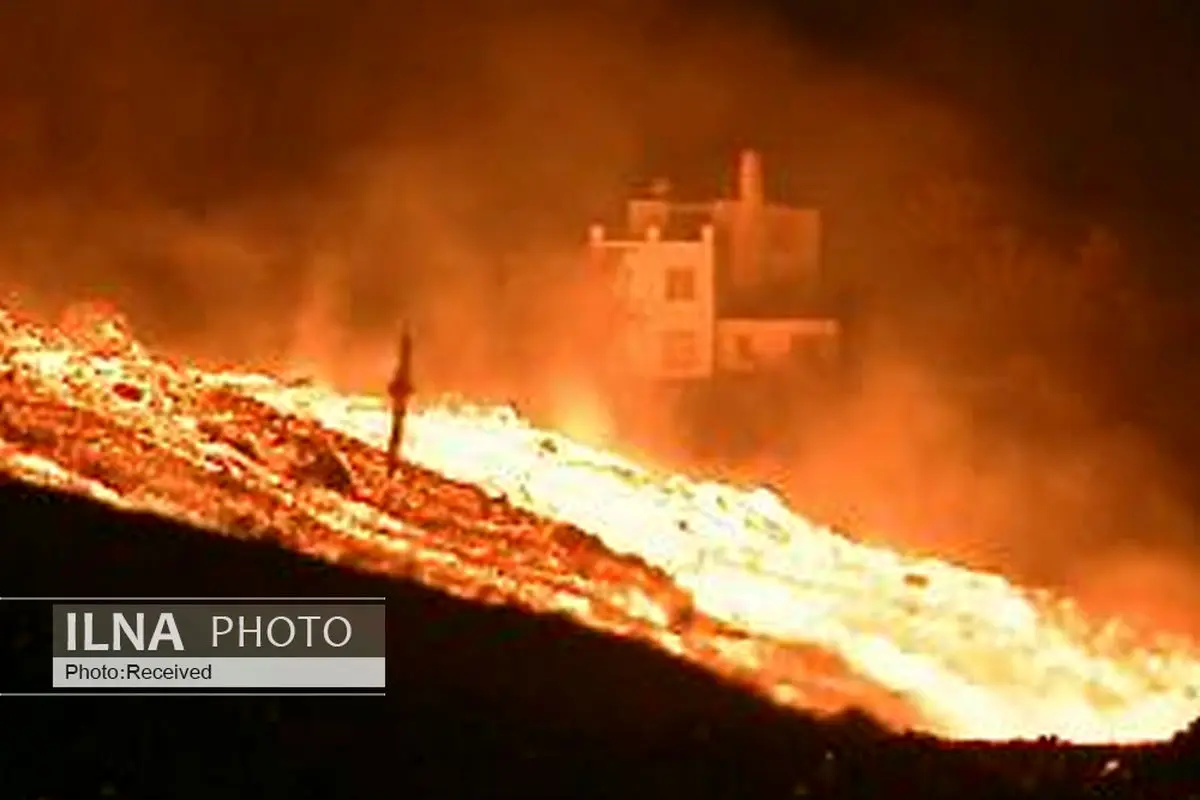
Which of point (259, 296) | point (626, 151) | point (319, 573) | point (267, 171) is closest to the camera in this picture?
point (319, 573)

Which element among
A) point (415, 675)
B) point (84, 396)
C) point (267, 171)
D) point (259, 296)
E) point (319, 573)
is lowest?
point (415, 675)

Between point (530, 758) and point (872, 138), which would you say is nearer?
point (530, 758)

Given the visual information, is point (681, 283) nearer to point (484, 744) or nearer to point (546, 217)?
point (546, 217)

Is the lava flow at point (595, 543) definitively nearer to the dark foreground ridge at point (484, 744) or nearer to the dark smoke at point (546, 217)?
the dark foreground ridge at point (484, 744)

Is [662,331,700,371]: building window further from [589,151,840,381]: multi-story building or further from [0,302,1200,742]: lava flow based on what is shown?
[0,302,1200,742]: lava flow

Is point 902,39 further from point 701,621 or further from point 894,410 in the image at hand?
point 701,621

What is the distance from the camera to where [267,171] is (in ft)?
195

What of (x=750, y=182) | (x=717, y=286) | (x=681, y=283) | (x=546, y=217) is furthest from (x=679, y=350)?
(x=546, y=217)

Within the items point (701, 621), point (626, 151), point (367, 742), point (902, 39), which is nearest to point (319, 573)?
point (367, 742)

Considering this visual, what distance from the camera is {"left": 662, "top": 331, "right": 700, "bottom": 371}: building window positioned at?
55.0 metres

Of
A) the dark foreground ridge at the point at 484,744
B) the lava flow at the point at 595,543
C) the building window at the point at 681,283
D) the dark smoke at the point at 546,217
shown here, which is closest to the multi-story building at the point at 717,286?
the building window at the point at 681,283

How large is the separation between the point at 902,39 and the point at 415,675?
47.4 metres

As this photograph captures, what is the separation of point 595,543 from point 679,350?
824 inches

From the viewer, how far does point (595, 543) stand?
34.7 meters
